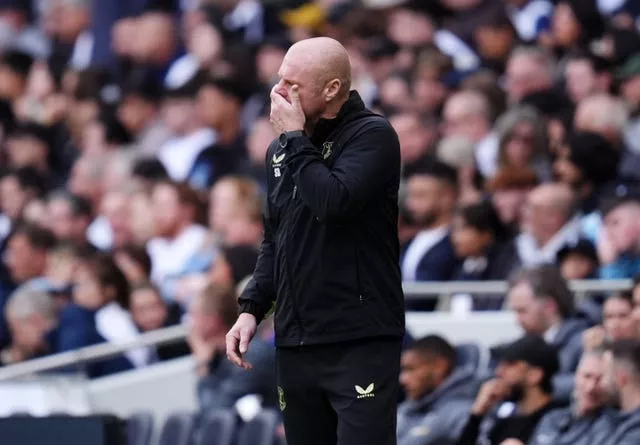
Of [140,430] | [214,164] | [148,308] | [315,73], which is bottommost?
[140,430]

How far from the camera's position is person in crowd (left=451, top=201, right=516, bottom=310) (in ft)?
32.6

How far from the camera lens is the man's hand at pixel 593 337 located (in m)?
7.87

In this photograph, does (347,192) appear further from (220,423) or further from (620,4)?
(620,4)

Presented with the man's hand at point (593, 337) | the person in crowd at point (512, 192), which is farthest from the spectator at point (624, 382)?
the person in crowd at point (512, 192)

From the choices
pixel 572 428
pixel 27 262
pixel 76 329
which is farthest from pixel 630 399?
pixel 27 262

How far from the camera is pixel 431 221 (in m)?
10.4

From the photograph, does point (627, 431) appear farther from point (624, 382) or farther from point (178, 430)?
point (178, 430)

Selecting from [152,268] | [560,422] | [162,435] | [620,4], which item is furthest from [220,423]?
[620,4]

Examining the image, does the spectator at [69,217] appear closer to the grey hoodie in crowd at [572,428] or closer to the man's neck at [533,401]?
the man's neck at [533,401]

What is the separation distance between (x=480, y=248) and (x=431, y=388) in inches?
72.5

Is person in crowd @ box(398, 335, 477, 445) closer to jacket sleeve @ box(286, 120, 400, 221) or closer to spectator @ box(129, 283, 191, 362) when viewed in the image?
spectator @ box(129, 283, 191, 362)

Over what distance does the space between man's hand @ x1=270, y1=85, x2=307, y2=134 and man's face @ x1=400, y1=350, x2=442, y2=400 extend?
10.6ft

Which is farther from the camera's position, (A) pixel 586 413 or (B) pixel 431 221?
(B) pixel 431 221

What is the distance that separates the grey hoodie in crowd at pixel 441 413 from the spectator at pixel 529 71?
376 cm
